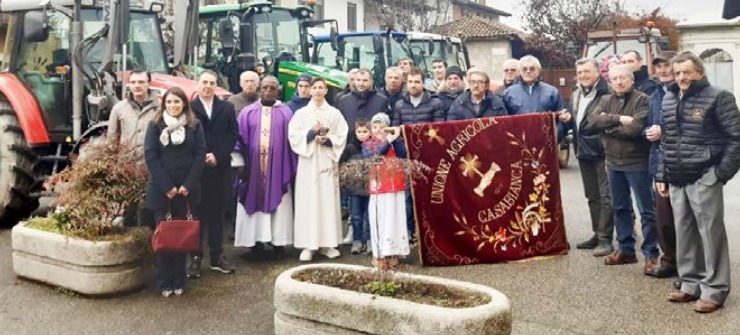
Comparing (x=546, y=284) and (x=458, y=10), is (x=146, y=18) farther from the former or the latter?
(x=458, y=10)

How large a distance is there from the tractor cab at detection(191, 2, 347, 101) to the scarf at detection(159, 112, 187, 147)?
5.13 metres

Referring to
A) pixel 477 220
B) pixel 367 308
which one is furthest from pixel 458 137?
pixel 367 308

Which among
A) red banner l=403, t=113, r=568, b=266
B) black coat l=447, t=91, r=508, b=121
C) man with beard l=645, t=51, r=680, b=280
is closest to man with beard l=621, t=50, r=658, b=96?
man with beard l=645, t=51, r=680, b=280

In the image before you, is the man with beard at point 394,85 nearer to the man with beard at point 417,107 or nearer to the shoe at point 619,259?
the man with beard at point 417,107

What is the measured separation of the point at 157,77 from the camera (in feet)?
29.3

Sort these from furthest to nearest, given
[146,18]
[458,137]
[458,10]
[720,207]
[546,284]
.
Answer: [458,10], [146,18], [458,137], [546,284], [720,207]

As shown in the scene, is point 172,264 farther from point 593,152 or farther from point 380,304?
point 593,152

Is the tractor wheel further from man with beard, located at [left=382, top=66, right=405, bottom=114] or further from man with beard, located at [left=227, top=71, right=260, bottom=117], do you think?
man with beard, located at [left=382, top=66, right=405, bottom=114]

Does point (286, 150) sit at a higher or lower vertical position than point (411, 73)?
lower

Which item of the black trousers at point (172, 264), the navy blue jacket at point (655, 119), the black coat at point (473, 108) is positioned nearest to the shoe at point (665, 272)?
the navy blue jacket at point (655, 119)

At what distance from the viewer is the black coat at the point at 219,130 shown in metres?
6.68

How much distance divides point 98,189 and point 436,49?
11624 millimetres

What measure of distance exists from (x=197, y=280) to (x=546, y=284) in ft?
9.83

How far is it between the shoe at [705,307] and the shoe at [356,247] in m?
3.20
